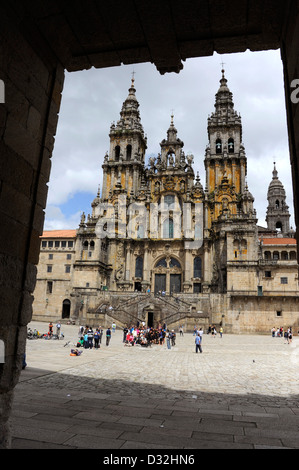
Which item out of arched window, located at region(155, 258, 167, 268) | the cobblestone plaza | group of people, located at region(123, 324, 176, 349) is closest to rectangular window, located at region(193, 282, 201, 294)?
arched window, located at region(155, 258, 167, 268)

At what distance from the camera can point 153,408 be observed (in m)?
7.00

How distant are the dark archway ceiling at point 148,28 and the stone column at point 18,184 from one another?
1.20ft

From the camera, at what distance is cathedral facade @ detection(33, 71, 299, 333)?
1606 inches

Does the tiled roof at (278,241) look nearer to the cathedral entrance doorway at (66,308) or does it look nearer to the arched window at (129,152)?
the arched window at (129,152)

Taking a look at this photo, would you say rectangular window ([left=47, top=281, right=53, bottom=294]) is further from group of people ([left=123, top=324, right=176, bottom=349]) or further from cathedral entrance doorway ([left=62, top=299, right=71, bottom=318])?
group of people ([left=123, top=324, right=176, bottom=349])

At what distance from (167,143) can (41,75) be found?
5383cm

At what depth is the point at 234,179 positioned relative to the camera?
50406 millimetres

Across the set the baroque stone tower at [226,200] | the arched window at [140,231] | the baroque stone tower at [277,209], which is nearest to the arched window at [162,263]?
the arched window at [140,231]

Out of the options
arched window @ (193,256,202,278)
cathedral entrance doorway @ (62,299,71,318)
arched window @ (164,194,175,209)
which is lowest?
cathedral entrance doorway @ (62,299,71,318)

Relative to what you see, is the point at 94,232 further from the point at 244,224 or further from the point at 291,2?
the point at 291,2

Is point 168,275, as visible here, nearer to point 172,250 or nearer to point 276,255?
point 172,250

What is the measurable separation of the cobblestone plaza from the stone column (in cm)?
143

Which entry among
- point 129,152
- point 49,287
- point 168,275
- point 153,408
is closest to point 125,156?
point 129,152

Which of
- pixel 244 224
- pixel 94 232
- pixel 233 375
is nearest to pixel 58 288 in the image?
pixel 94 232
